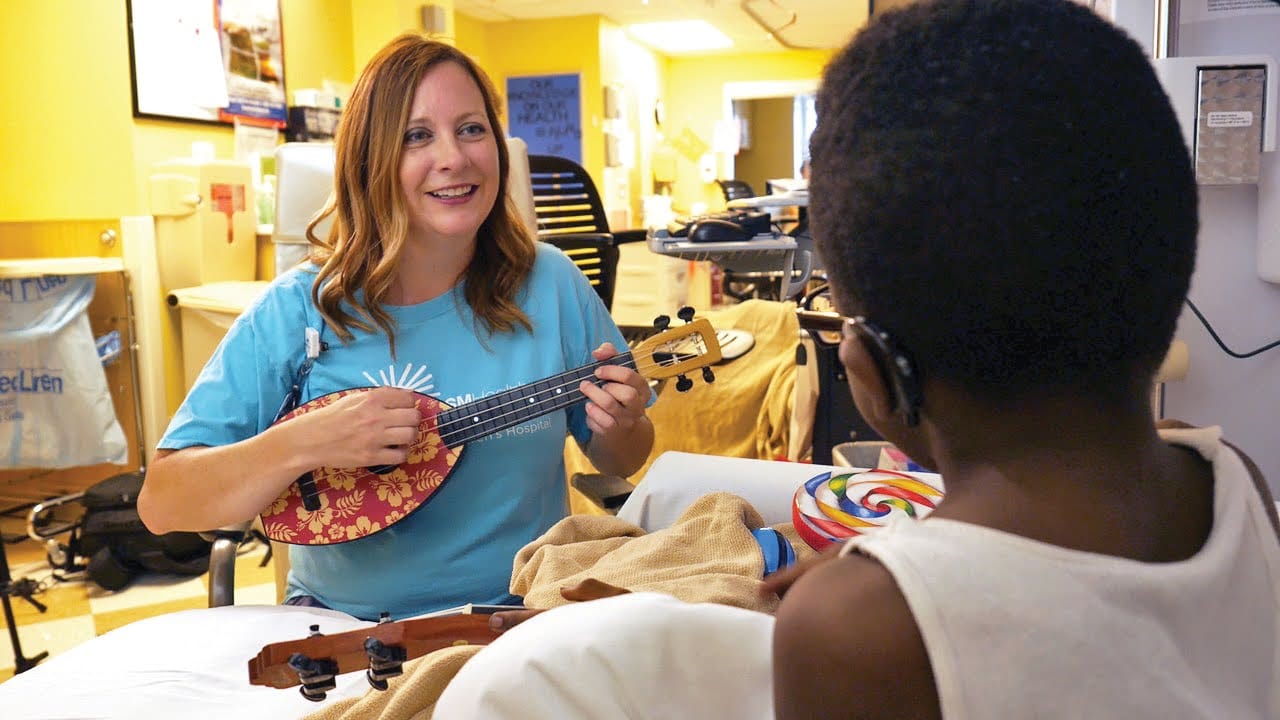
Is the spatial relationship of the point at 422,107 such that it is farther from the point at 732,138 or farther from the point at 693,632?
the point at 732,138

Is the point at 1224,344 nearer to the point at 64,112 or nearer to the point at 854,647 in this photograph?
the point at 854,647

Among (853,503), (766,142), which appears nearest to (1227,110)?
(853,503)

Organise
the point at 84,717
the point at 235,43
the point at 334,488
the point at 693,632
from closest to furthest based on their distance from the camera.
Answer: the point at 693,632
the point at 84,717
the point at 334,488
the point at 235,43

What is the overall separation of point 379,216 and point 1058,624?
3.72 ft

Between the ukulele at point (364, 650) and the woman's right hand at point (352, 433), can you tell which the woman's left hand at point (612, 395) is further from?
the ukulele at point (364, 650)

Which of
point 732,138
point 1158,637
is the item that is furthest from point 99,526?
point 732,138

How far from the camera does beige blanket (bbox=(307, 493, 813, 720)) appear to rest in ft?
2.63

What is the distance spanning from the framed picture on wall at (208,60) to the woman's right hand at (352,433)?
3335mm

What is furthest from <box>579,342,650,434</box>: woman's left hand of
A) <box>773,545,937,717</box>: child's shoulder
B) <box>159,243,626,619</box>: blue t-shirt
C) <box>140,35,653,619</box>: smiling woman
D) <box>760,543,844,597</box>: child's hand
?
<box>773,545,937,717</box>: child's shoulder

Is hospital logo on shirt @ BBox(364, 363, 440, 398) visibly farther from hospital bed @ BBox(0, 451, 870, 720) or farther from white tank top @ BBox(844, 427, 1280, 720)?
white tank top @ BBox(844, 427, 1280, 720)

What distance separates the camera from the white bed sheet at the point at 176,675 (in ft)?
3.43

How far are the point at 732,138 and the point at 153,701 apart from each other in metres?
10.6

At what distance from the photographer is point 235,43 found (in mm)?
4539

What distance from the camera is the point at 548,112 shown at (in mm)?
9062
